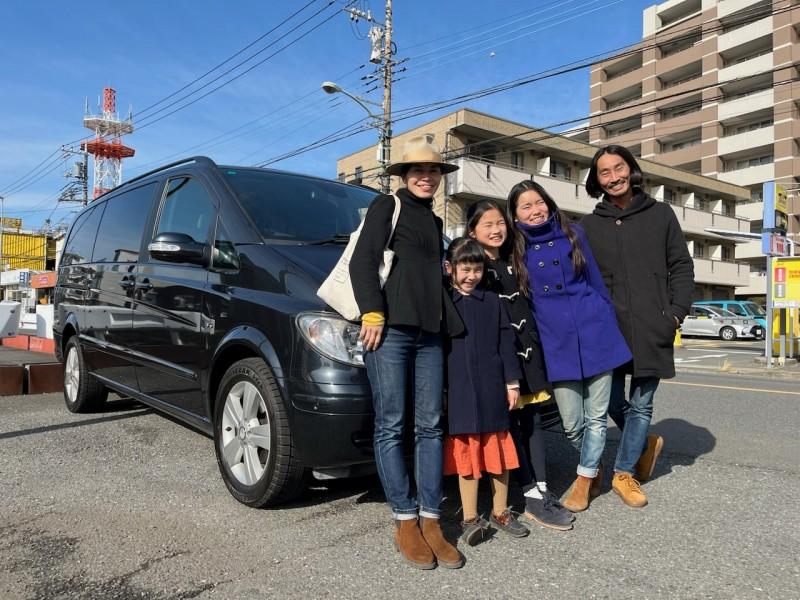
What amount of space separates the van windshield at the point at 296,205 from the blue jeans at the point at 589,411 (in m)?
1.48

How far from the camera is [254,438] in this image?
289 centimetres

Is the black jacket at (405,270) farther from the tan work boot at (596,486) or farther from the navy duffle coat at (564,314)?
the tan work boot at (596,486)

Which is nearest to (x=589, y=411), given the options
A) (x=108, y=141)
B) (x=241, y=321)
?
(x=241, y=321)

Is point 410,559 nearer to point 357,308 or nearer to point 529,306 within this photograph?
point 357,308

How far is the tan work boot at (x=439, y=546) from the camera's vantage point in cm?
236

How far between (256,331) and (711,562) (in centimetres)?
222

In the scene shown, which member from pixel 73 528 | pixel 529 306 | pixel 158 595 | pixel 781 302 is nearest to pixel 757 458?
pixel 529 306

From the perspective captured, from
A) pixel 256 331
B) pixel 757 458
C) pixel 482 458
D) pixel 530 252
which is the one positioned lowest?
pixel 757 458

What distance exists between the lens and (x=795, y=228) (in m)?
43.4

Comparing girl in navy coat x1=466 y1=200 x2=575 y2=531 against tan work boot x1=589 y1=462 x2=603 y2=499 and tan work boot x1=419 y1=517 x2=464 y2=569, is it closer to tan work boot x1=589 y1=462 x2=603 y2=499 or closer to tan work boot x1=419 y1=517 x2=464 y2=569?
tan work boot x1=589 y1=462 x2=603 y2=499

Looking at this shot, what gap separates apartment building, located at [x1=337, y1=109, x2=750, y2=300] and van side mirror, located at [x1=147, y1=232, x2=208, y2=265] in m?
15.3

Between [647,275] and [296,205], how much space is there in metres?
2.05

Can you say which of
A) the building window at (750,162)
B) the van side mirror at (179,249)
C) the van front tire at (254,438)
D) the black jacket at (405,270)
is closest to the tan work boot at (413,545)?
the van front tire at (254,438)

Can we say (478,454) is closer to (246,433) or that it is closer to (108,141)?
(246,433)
